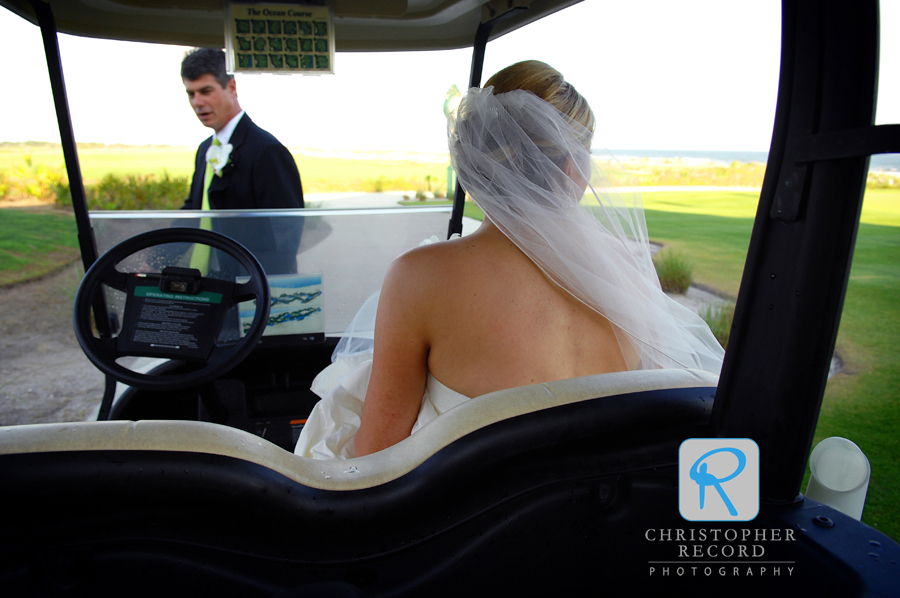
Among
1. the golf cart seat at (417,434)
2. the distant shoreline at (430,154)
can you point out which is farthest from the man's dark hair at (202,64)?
the golf cart seat at (417,434)

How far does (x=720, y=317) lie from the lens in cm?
470

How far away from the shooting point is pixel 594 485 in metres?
0.84

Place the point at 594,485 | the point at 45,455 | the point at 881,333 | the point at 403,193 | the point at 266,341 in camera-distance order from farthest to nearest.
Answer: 1. the point at 881,333
2. the point at 403,193
3. the point at 266,341
4. the point at 594,485
5. the point at 45,455

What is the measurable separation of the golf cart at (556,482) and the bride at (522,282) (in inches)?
9.4

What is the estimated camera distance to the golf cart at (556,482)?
69cm

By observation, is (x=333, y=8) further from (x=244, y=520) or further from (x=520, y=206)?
(x=244, y=520)

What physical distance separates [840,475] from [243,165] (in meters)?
2.40

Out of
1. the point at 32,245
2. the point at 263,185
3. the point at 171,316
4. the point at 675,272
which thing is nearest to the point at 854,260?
the point at 171,316

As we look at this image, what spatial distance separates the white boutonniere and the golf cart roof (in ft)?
1.97

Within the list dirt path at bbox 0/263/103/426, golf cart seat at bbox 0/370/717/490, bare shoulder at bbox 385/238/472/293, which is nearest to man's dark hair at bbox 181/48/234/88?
bare shoulder at bbox 385/238/472/293

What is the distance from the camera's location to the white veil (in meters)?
1.14

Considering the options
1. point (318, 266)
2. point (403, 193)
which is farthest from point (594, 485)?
point (403, 193)

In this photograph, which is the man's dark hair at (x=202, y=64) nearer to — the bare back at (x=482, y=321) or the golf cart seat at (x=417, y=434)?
the bare back at (x=482, y=321)

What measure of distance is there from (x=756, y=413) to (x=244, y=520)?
2.40ft
